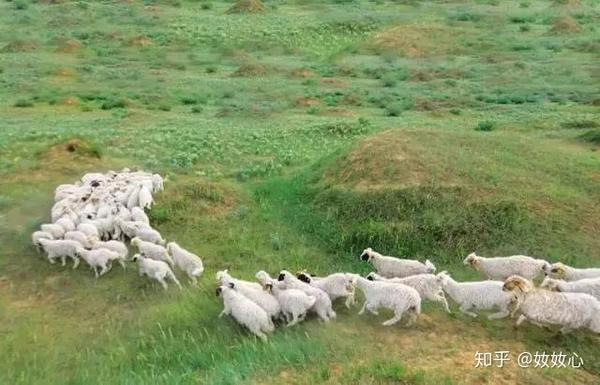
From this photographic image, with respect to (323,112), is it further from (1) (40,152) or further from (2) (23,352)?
(2) (23,352)

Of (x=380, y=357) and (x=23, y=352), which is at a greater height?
(x=380, y=357)

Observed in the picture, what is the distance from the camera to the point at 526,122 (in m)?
21.7

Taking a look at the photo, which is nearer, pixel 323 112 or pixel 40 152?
pixel 40 152

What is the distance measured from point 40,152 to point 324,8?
4199cm

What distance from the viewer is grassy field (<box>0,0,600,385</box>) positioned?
8438 millimetres

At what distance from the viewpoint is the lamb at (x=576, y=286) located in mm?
9031

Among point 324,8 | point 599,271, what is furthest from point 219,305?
point 324,8

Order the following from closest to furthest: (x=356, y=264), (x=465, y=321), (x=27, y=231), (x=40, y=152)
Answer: (x=465, y=321) → (x=356, y=264) → (x=27, y=231) → (x=40, y=152)

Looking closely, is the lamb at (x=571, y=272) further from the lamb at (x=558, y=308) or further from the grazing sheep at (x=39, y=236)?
the grazing sheep at (x=39, y=236)

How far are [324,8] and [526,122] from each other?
37.6m

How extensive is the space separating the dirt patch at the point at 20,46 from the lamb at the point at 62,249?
32195 mm

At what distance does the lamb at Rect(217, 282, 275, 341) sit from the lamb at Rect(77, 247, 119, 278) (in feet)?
9.81

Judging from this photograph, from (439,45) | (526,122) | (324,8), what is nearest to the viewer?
(526,122)

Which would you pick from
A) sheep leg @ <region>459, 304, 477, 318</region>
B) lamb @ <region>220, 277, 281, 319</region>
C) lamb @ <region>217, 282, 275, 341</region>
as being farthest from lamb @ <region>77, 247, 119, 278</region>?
sheep leg @ <region>459, 304, 477, 318</region>
